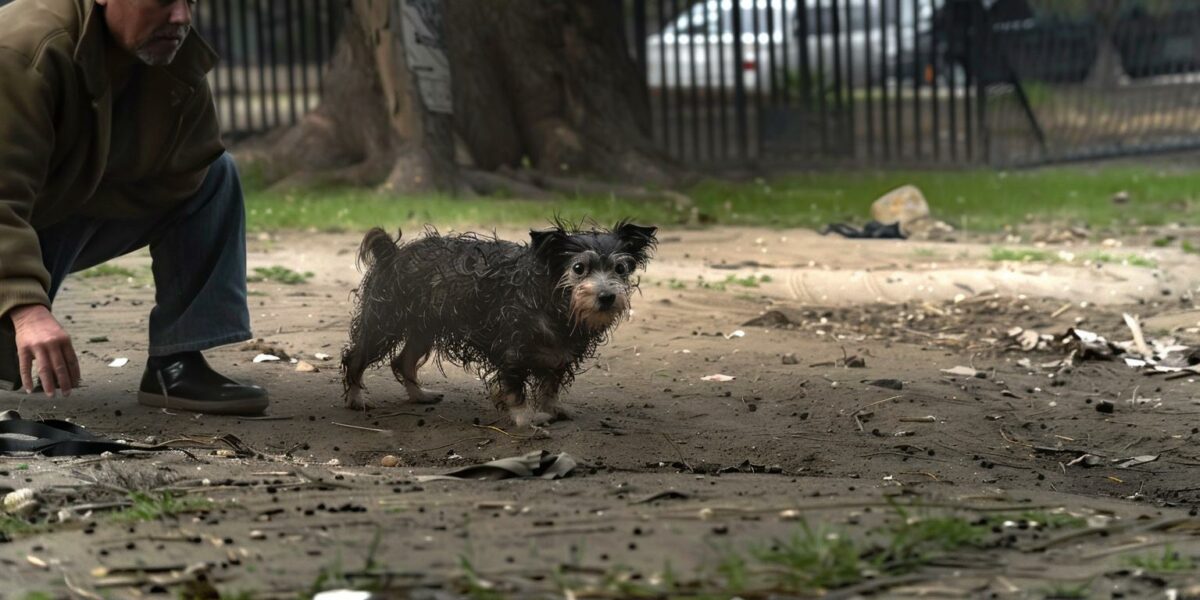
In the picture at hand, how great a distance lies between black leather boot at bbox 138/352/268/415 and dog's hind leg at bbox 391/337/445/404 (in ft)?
1.96

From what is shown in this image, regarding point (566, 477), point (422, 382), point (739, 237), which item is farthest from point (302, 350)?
point (739, 237)

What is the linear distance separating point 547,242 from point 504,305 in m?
0.34

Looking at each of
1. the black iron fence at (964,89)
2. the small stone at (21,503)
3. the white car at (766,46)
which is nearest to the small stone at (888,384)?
the small stone at (21,503)

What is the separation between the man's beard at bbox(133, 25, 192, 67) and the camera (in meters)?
5.04

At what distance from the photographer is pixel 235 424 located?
583 cm

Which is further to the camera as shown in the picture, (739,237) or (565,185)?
(565,185)

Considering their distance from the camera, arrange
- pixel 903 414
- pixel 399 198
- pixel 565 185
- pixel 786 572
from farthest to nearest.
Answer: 1. pixel 565 185
2. pixel 399 198
3. pixel 903 414
4. pixel 786 572

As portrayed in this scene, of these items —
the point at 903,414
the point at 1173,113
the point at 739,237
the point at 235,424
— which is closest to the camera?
the point at 235,424

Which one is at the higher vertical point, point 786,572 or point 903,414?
point 786,572

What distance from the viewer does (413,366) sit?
6262 millimetres

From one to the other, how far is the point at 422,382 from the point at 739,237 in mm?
5394

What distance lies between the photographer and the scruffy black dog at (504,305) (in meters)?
5.57

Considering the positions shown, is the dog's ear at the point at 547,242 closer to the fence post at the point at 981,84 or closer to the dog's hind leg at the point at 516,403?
the dog's hind leg at the point at 516,403

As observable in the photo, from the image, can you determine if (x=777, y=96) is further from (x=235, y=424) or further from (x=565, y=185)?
(x=235, y=424)
